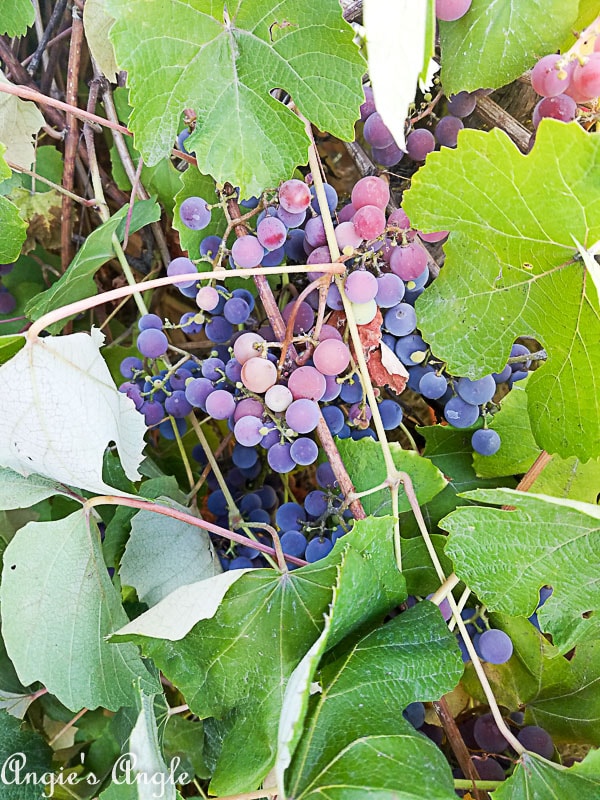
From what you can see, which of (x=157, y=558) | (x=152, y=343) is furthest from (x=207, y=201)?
(x=157, y=558)

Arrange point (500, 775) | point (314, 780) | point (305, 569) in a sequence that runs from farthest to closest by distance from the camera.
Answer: point (500, 775) < point (305, 569) < point (314, 780)

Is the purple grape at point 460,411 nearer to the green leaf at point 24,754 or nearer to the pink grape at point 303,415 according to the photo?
the pink grape at point 303,415

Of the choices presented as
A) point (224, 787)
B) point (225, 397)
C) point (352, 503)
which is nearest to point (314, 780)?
point (224, 787)

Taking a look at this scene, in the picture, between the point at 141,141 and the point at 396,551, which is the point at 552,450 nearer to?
the point at 396,551

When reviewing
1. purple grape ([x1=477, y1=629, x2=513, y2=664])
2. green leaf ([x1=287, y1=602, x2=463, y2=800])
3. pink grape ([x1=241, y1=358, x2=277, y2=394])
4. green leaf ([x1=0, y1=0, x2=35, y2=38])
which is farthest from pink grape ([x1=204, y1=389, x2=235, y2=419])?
green leaf ([x1=0, y1=0, x2=35, y2=38])

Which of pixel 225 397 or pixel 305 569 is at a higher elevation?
pixel 225 397

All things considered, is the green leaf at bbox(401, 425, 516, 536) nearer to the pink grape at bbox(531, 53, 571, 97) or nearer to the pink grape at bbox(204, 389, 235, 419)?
the pink grape at bbox(204, 389, 235, 419)

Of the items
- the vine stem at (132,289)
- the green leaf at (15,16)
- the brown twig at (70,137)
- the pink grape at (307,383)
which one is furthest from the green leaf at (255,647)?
the green leaf at (15,16)
